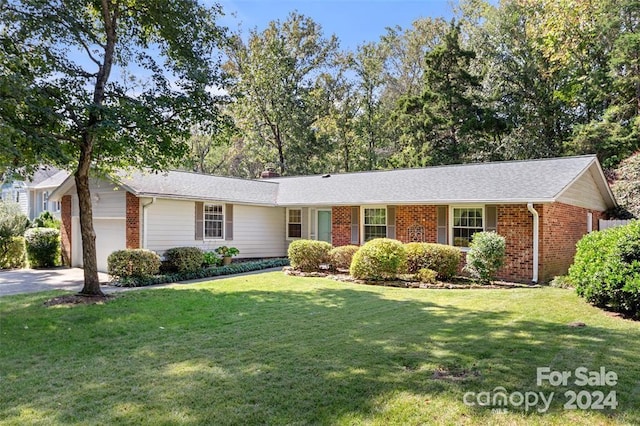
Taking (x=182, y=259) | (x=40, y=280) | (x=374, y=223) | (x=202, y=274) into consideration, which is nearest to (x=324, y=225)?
(x=374, y=223)

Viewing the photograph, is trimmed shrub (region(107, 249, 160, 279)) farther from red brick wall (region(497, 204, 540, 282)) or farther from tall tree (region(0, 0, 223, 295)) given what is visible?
red brick wall (region(497, 204, 540, 282))

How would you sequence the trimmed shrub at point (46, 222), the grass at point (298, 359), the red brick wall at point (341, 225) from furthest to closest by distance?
the trimmed shrub at point (46, 222) → the red brick wall at point (341, 225) → the grass at point (298, 359)

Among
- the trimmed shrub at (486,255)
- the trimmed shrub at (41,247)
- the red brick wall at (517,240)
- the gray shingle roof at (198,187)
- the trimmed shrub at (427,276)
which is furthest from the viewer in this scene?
the trimmed shrub at (41,247)

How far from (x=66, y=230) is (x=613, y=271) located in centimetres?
1758

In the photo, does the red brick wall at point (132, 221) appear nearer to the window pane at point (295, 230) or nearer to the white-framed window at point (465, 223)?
the window pane at point (295, 230)

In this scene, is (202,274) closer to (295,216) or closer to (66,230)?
(295,216)

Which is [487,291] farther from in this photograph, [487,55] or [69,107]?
[487,55]

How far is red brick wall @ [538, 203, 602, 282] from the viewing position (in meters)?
12.4

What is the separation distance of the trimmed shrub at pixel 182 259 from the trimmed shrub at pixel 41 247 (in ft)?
18.5

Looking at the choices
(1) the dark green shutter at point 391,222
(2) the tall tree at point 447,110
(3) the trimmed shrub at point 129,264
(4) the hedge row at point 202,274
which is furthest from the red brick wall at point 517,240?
(2) the tall tree at point 447,110

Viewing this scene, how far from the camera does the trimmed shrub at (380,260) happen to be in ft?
40.1

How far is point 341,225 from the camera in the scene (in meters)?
16.9

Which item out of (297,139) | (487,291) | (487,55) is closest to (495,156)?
(487,55)

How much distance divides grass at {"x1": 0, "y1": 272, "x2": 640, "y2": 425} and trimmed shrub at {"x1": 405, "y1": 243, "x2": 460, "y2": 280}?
3.10 m
